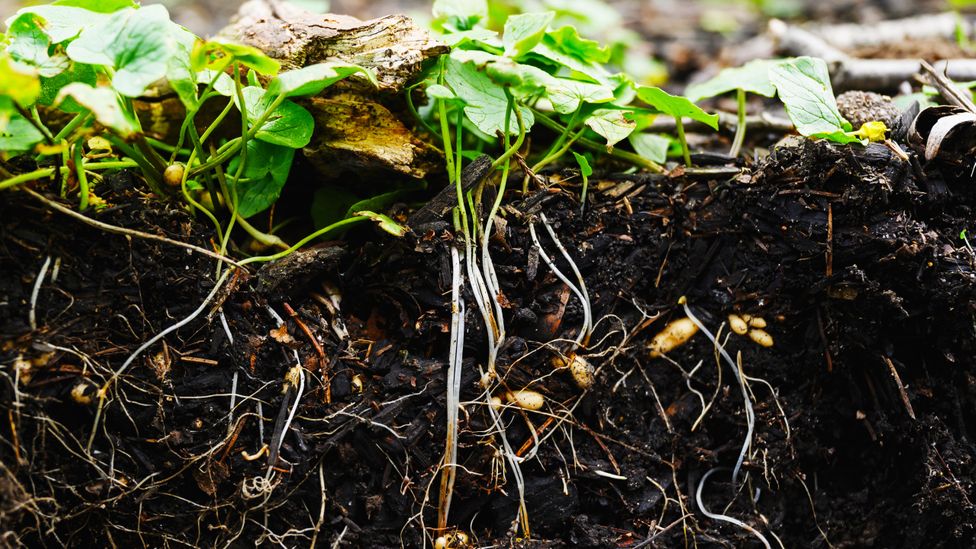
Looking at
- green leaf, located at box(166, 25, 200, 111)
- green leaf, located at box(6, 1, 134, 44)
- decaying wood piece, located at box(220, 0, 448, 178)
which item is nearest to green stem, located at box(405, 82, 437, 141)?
decaying wood piece, located at box(220, 0, 448, 178)

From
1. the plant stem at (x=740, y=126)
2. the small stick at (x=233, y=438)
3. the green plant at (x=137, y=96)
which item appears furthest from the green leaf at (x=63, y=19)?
the plant stem at (x=740, y=126)

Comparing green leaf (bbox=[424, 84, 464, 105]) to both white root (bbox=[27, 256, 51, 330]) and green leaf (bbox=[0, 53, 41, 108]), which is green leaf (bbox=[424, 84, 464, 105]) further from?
white root (bbox=[27, 256, 51, 330])

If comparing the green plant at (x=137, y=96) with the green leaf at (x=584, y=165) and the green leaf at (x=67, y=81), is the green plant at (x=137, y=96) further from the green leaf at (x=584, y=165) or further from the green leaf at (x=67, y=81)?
the green leaf at (x=584, y=165)

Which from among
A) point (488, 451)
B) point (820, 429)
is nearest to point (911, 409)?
point (820, 429)

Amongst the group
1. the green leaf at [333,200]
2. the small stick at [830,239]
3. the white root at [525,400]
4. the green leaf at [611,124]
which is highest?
the green leaf at [611,124]

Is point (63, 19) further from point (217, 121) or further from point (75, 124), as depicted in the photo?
point (217, 121)

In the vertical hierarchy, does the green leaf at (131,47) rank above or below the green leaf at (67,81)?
above

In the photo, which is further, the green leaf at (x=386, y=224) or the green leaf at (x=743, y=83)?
the green leaf at (x=743, y=83)
